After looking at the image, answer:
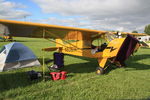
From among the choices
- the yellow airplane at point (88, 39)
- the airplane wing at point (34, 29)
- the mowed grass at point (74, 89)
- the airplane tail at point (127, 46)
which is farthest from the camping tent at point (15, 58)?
the airplane tail at point (127, 46)

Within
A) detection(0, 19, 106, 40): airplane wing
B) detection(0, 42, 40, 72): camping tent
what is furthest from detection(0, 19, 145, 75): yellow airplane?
detection(0, 42, 40, 72): camping tent

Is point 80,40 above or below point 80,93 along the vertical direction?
above

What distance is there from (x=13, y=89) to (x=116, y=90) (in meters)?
3.29

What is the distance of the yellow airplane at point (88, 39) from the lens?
516 centimetres

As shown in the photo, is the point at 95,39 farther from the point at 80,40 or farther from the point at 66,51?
the point at 66,51

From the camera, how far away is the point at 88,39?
7.55 metres

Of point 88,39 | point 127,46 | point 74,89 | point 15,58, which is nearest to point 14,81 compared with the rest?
point 15,58

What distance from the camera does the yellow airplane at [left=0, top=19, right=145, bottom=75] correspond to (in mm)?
5160

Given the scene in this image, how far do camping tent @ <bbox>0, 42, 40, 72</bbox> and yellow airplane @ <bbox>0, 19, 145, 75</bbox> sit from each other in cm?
100

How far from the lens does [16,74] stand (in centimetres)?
554

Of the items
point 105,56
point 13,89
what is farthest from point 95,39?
point 13,89

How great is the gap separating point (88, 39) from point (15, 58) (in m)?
4.03

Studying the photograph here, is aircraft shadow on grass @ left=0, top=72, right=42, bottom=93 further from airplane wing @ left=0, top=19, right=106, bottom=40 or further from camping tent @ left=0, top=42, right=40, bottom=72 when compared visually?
airplane wing @ left=0, top=19, right=106, bottom=40

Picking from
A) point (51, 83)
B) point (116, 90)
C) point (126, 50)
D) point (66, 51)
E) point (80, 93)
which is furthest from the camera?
point (66, 51)
